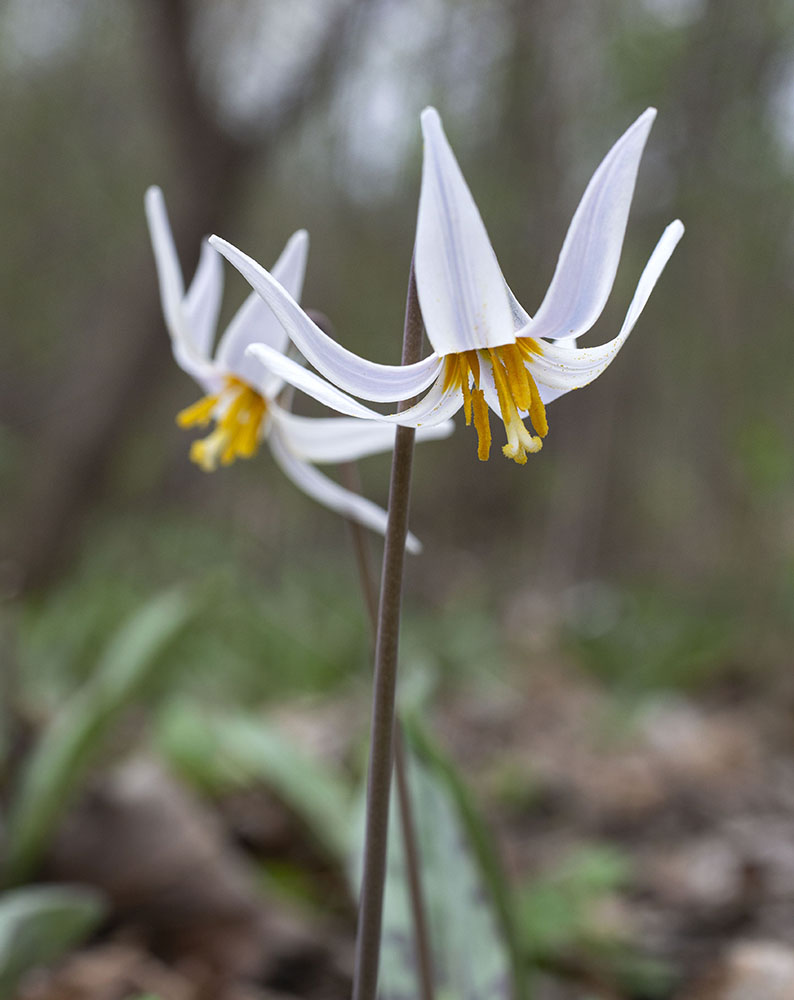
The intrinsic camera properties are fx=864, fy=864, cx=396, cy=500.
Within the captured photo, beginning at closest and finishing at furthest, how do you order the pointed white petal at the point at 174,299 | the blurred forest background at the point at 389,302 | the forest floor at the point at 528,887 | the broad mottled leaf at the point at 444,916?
1. the pointed white petal at the point at 174,299
2. the broad mottled leaf at the point at 444,916
3. the forest floor at the point at 528,887
4. the blurred forest background at the point at 389,302

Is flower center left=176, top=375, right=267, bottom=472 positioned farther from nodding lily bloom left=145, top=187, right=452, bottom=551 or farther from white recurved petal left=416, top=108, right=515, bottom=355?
white recurved petal left=416, top=108, right=515, bottom=355

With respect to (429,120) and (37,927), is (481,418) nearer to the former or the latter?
(429,120)

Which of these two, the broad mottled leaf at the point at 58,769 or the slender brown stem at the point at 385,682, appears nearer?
the slender brown stem at the point at 385,682

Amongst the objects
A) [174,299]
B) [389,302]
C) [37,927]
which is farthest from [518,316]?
[389,302]

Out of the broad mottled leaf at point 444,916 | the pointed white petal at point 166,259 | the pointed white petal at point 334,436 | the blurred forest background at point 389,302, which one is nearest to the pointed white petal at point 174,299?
the pointed white petal at point 166,259

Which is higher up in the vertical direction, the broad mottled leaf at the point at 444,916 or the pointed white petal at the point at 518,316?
the pointed white petal at the point at 518,316

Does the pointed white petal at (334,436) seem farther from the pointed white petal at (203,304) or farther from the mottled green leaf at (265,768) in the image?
the mottled green leaf at (265,768)

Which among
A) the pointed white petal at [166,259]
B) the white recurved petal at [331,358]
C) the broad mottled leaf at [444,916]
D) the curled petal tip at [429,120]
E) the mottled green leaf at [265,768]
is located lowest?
the broad mottled leaf at [444,916]
